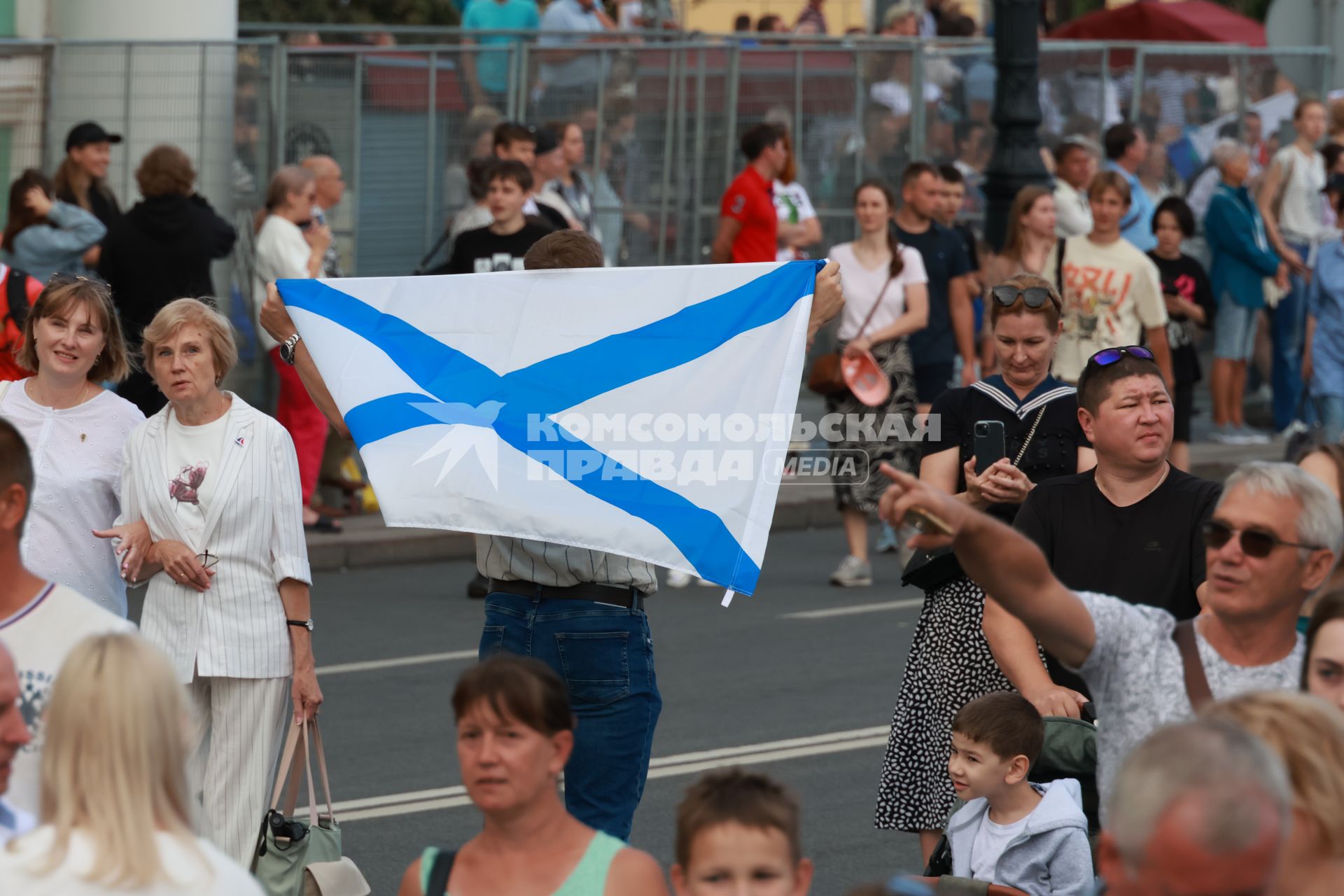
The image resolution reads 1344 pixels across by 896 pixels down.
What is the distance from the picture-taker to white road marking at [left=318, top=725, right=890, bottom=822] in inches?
298

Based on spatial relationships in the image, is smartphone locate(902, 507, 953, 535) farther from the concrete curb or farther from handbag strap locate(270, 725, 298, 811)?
the concrete curb

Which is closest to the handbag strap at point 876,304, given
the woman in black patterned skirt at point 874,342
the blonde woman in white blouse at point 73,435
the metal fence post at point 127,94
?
the woman in black patterned skirt at point 874,342

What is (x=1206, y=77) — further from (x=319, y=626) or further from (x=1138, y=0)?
(x=319, y=626)

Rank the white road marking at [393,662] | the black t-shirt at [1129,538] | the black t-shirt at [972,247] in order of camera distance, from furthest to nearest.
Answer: the black t-shirt at [972,247]
the white road marking at [393,662]
the black t-shirt at [1129,538]

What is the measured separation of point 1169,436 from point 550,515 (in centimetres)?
165

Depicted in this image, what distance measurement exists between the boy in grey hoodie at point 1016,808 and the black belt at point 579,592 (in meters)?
0.95

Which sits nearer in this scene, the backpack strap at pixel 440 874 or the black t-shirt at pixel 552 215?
the backpack strap at pixel 440 874

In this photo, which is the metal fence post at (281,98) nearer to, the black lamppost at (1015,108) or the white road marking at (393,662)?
the black lamppost at (1015,108)

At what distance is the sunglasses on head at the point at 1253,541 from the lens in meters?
4.11

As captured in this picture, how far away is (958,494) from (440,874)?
2.60 m

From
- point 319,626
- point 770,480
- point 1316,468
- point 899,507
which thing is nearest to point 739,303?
point 770,480

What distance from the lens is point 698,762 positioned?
8164 mm

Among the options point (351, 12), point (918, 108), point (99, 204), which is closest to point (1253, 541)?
point (99, 204)

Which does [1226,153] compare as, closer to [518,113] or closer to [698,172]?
[698,172]
